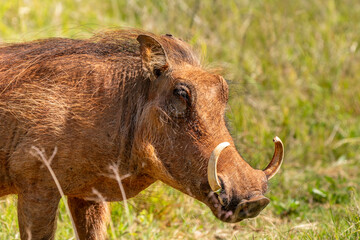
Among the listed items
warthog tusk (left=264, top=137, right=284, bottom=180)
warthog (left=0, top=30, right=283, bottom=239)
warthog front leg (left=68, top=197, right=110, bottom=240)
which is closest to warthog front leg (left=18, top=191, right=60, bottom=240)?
warthog (left=0, top=30, right=283, bottom=239)

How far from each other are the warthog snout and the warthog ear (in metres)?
0.86

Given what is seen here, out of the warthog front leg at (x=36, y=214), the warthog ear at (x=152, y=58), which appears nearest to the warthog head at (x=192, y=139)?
the warthog ear at (x=152, y=58)

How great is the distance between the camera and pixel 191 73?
3.15 meters

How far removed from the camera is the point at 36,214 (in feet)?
10.1

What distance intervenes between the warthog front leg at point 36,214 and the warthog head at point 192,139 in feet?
1.75

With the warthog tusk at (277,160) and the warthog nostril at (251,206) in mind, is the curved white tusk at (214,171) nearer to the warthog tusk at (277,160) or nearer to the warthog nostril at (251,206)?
the warthog nostril at (251,206)

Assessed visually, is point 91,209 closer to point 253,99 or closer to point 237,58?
point 253,99

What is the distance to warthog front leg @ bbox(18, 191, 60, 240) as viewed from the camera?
10.1 feet

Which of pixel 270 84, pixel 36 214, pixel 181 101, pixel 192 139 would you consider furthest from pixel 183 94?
pixel 270 84

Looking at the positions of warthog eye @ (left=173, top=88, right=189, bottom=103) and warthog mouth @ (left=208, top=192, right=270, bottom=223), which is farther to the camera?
warthog eye @ (left=173, top=88, right=189, bottom=103)

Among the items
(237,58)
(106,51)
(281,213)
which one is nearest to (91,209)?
(106,51)

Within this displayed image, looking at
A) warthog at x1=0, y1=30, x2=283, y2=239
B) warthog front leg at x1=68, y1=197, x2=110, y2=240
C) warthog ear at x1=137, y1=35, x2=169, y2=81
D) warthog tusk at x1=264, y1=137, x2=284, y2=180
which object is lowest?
warthog front leg at x1=68, y1=197, x2=110, y2=240

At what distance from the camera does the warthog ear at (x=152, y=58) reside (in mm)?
3150

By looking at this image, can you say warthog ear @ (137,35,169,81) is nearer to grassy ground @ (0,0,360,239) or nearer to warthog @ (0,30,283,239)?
warthog @ (0,30,283,239)
